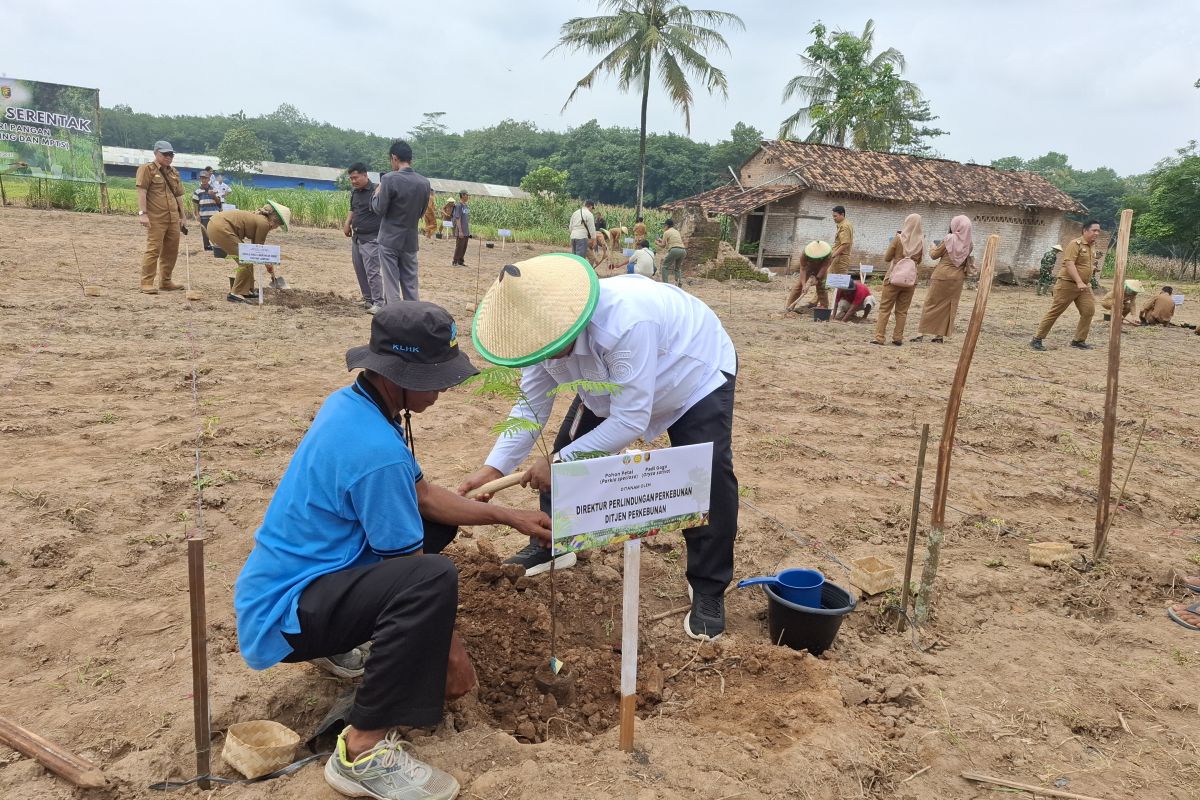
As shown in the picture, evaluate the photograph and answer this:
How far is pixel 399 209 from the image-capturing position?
7656mm

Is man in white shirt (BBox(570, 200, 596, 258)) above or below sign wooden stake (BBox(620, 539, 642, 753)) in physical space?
above

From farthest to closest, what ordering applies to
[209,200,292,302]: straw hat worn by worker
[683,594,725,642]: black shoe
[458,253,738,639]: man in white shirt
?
[209,200,292,302]: straw hat worn by worker → [683,594,725,642]: black shoe → [458,253,738,639]: man in white shirt

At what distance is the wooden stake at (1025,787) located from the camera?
208cm

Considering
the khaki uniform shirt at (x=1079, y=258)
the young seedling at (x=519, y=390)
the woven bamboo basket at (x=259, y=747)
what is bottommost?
the woven bamboo basket at (x=259, y=747)

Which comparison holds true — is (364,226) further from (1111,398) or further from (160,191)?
(1111,398)

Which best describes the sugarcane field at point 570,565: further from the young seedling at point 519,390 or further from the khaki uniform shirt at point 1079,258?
the khaki uniform shirt at point 1079,258

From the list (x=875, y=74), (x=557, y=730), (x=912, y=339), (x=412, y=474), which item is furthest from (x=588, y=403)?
(x=875, y=74)

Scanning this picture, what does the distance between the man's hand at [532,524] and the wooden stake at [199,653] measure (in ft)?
2.81

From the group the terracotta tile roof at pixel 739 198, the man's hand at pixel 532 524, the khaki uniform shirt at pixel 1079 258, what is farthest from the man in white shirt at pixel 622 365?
the terracotta tile roof at pixel 739 198

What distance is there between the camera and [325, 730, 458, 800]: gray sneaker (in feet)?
6.21

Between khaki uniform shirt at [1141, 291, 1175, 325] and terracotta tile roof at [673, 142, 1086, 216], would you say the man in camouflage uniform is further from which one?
khaki uniform shirt at [1141, 291, 1175, 325]

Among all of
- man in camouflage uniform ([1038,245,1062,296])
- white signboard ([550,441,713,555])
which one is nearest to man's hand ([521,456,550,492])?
white signboard ([550,441,713,555])

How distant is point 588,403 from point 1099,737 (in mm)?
2055

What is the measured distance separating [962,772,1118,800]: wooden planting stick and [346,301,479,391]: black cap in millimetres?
1937
